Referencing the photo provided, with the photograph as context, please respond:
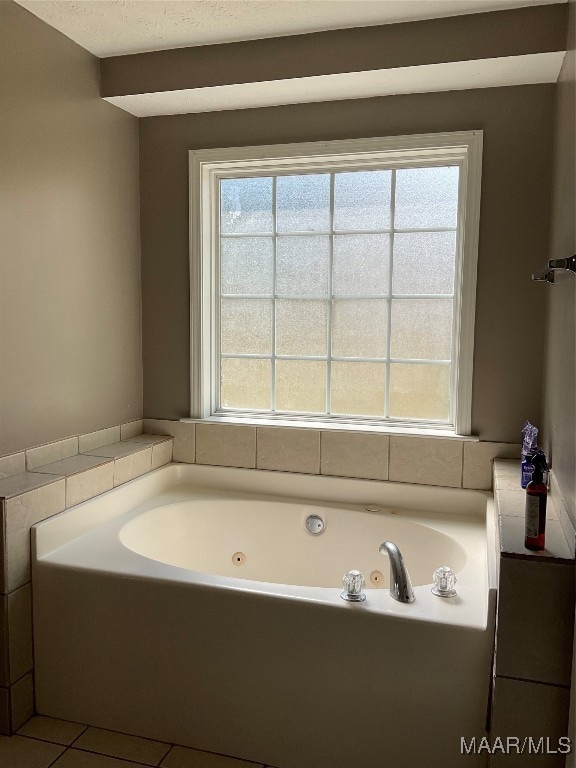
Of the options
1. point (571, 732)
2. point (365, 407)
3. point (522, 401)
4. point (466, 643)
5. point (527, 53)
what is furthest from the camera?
point (365, 407)

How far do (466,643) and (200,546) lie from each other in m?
1.38

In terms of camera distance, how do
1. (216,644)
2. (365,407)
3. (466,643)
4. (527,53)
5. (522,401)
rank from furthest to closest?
1. (365,407)
2. (522,401)
3. (527,53)
4. (216,644)
5. (466,643)

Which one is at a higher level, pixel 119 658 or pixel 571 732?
pixel 571 732

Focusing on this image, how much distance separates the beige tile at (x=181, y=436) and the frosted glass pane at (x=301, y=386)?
45 centimetres

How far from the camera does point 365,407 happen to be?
2.85 metres

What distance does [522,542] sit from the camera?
1.55 m

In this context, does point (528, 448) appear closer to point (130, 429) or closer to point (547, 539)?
point (547, 539)

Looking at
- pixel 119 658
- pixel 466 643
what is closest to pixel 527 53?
pixel 466 643

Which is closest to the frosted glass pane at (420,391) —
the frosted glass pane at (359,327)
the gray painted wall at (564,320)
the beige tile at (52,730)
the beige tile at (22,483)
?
the frosted glass pane at (359,327)

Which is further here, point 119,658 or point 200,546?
point 200,546

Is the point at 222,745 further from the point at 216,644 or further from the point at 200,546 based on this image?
the point at 200,546

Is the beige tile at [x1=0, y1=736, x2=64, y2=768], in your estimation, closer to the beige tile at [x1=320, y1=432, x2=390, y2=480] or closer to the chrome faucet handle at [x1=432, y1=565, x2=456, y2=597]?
the chrome faucet handle at [x1=432, y1=565, x2=456, y2=597]

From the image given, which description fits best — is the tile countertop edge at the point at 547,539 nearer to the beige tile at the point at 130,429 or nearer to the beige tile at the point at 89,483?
the beige tile at the point at 89,483

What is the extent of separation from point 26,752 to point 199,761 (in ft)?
1.76
